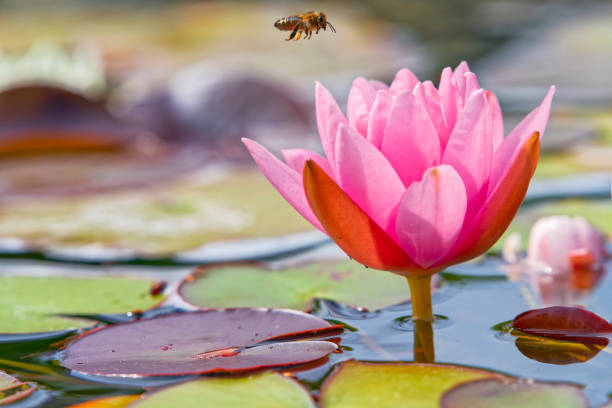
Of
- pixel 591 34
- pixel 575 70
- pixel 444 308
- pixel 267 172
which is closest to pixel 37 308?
pixel 267 172

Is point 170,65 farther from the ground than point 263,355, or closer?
farther from the ground

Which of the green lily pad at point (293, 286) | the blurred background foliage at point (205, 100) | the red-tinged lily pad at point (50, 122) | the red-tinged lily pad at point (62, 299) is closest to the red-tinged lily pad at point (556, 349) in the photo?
the green lily pad at point (293, 286)

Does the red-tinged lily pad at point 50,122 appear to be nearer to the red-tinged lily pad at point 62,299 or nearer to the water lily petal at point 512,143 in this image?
the red-tinged lily pad at point 62,299

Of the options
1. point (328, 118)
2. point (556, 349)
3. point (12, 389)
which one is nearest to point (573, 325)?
point (556, 349)

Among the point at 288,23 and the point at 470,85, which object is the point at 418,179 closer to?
the point at 470,85

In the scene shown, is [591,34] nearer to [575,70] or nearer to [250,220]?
[575,70]

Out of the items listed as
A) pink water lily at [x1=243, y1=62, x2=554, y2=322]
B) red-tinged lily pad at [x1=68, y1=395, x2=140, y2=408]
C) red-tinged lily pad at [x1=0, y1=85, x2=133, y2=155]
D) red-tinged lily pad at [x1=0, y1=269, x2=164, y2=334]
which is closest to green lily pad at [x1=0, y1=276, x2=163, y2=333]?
red-tinged lily pad at [x1=0, y1=269, x2=164, y2=334]

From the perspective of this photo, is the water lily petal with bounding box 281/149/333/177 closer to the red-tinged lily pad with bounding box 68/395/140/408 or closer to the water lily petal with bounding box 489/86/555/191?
the water lily petal with bounding box 489/86/555/191
